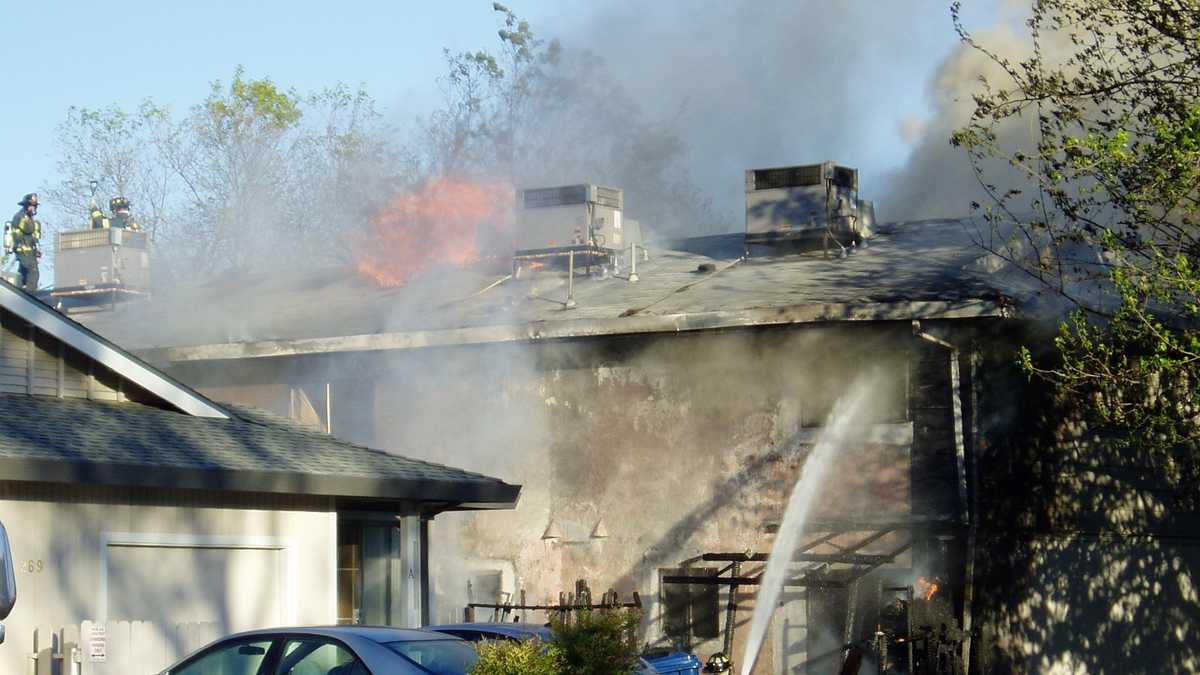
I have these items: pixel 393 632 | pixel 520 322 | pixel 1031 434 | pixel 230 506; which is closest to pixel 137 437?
pixel 230 506

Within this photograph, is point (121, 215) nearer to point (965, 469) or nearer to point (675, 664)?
point (965, 469)

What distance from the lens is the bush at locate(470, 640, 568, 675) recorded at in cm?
1001

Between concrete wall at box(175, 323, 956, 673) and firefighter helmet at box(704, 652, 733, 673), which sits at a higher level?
concrete wall at box(175, 323, 956, 673)

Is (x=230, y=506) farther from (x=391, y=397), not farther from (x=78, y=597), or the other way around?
(x=391, y=397)

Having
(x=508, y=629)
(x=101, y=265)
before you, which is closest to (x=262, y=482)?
(x=508, y=629)

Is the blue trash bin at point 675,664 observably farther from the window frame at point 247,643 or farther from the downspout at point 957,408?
the downspout at point 957,408

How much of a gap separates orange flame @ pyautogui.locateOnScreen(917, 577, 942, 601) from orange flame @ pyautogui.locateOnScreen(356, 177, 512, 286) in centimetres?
1075

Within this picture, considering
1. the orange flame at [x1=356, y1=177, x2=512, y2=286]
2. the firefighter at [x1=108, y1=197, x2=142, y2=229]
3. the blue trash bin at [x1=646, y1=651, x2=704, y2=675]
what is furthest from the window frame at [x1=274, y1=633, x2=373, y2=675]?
the firefighter at [x1=108, y1=197, x2=142, y2=229]

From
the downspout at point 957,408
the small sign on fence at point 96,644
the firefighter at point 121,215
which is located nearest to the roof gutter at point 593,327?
the downspout at point 957,408

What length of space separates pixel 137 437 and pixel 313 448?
2091 millimetres

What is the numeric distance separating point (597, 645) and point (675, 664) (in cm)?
416

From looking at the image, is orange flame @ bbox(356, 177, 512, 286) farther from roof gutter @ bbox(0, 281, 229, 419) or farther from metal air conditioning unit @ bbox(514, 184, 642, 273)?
roof gutter @ bbox(0, 281, 229, 419)

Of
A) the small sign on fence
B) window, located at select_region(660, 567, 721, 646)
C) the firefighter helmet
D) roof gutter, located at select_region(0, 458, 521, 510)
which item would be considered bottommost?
the firefighter helmet

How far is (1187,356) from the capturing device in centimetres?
1427
